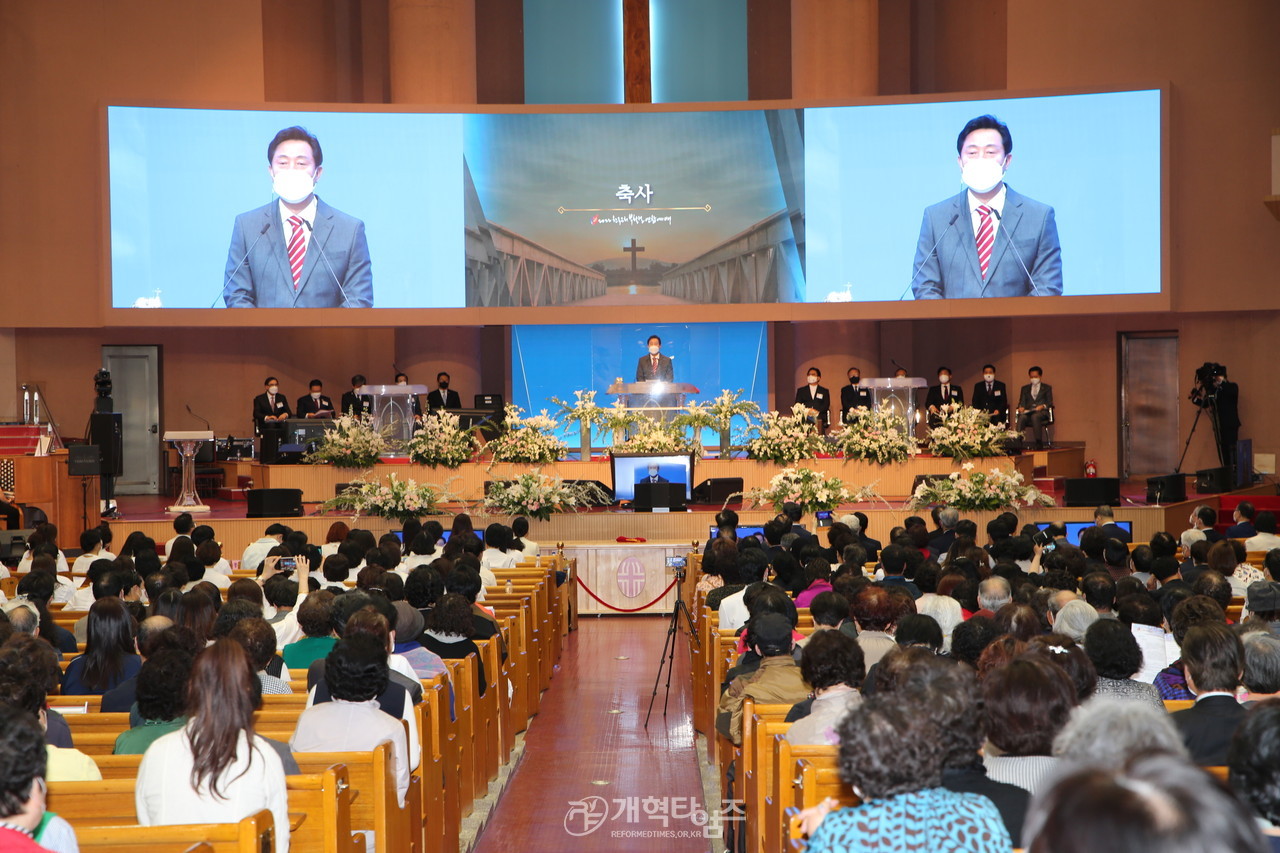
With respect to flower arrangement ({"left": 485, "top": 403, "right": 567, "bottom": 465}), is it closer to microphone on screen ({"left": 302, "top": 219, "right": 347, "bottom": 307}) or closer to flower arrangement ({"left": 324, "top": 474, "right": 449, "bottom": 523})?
flower arrangement ({"left": 324, "top": 474, "right": 449, "bottom": 523})

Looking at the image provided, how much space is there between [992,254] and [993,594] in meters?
10.7

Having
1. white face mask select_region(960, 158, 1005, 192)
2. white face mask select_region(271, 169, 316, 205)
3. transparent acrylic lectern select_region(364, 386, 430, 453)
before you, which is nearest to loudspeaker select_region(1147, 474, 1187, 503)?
white face mask select_region(960, 158, 1005, 192)

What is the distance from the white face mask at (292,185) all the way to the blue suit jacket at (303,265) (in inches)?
6.5

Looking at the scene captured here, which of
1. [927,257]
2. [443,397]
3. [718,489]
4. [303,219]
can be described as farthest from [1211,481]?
[303,219]

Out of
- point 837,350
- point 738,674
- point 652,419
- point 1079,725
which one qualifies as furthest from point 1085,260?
point 1079,725

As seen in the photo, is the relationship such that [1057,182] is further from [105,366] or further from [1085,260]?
[105,366]

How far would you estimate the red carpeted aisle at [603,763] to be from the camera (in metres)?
5.31

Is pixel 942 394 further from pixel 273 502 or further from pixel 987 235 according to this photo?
pixel 273 502

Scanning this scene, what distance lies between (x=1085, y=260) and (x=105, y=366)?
12.5 meters

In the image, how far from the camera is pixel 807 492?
36.4ft

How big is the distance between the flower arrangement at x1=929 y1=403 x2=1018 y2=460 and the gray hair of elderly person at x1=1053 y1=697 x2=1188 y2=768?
1082 centimetres

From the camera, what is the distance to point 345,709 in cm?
374

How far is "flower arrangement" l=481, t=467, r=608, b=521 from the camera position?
11438mm

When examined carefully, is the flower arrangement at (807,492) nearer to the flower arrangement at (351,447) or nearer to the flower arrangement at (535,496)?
the flower arrangement at (535,496)
